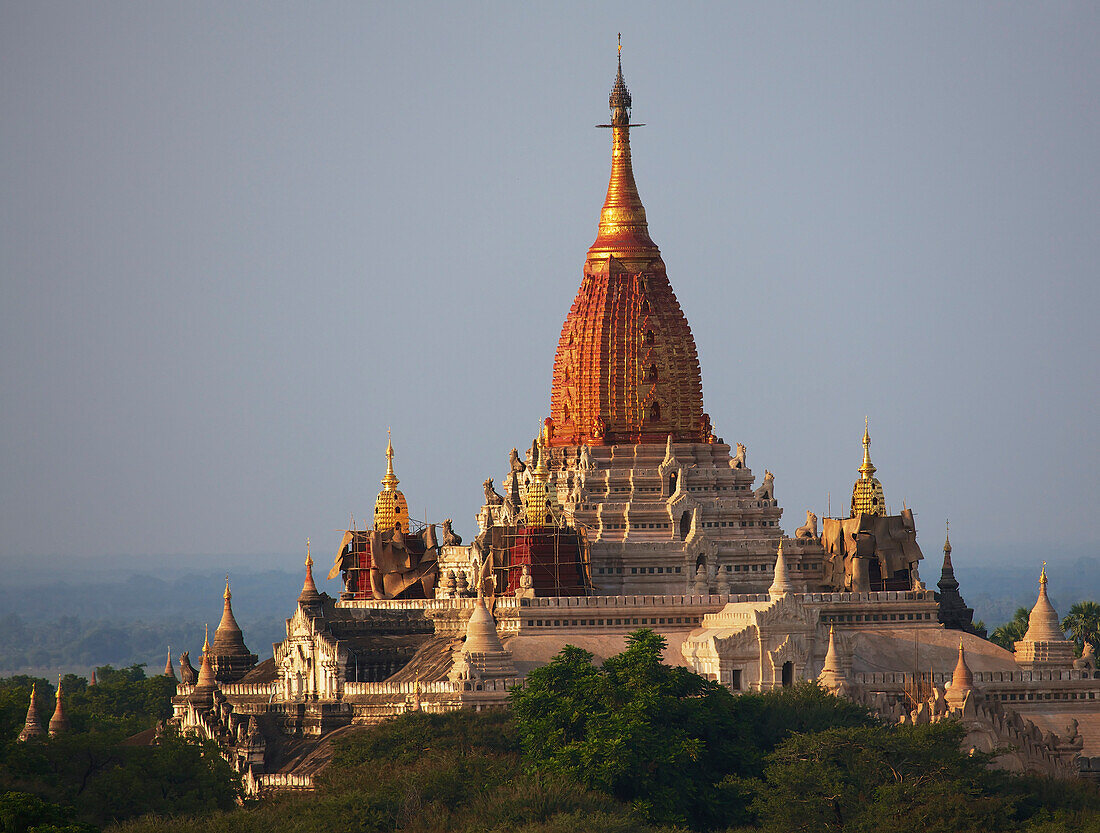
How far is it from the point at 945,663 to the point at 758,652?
5445 mm

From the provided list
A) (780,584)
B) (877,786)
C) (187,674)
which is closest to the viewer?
(877,786)

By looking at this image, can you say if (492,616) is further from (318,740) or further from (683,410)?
(683,410)

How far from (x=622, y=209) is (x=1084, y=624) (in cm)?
2101

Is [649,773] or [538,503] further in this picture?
[538,503]

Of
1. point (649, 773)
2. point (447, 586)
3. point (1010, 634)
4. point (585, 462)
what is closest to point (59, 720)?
point (447, 586)

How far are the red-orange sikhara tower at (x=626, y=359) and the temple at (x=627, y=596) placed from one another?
0.06 meters

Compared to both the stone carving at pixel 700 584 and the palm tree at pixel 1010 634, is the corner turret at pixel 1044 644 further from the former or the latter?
the palm tree at pixel 1010 634

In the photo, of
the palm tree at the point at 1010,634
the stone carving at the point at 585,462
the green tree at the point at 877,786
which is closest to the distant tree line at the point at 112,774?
the green tree at the point at 877,786

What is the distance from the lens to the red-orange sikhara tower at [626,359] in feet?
294

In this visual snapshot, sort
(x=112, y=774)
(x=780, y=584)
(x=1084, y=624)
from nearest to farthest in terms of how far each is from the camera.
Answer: (x=112, y=774) → (x=780, y=584) → (x=1084, y=624)

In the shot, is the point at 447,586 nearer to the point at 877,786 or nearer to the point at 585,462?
the point at 585,462

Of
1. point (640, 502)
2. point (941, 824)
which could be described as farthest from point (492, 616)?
point (941, 824)

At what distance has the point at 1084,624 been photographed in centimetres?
9994

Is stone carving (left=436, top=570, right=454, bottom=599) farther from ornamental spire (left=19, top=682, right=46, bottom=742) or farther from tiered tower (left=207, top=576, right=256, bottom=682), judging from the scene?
ornamental spire (left=19, top=682, right=46, bottom=742)
